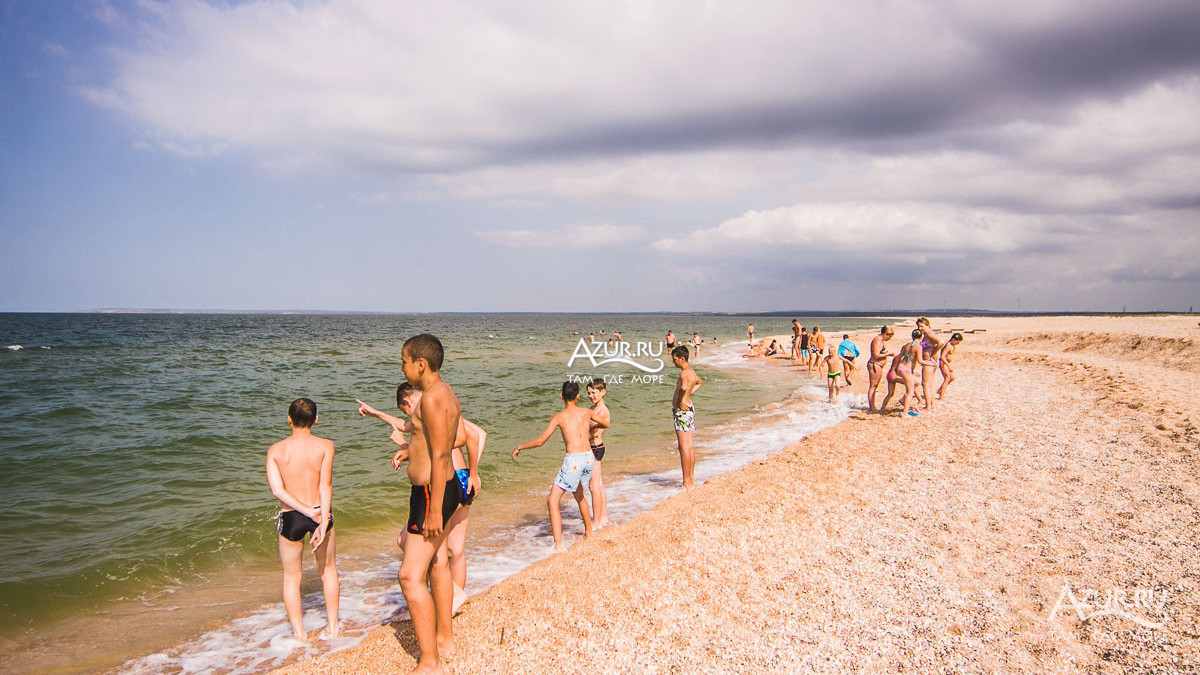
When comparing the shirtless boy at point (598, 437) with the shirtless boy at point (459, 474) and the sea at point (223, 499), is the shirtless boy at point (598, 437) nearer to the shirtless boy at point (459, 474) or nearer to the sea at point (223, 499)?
the sea at point (223, 499)

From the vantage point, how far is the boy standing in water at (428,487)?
3461mm

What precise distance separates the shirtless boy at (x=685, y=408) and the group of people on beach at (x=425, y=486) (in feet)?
5.01

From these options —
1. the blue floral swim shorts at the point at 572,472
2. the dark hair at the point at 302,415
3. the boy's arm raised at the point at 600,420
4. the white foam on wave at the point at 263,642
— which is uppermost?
the dark hair at the point at 302,415

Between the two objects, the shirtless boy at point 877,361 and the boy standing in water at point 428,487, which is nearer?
the boy standing in water at point 428,487

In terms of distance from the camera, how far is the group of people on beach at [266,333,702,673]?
3520 millimetres

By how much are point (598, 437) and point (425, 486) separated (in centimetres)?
368

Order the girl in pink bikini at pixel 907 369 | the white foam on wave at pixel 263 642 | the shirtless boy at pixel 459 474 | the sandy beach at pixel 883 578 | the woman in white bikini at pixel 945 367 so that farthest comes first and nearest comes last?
the woman in white bikini at pixel 945 367 < the girl in pink bikini at pixel 907 369 < the white foam on wave at pixel 263 642 < the shirtless boy at pixel 459 474 < the sandy beach at pixel 883 578

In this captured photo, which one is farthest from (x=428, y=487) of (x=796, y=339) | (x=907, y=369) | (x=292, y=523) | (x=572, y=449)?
(x=796, y=339)

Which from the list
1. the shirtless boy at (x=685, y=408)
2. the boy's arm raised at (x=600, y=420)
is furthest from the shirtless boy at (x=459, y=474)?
the shirtless boy at (x=685, y=408)

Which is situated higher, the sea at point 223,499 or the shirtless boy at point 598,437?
the shirtless boy at point 598,437

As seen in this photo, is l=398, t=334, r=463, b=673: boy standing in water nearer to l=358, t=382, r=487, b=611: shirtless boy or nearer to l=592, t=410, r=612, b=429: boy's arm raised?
l=358, t=382, r=487, b=611: shirtless boy

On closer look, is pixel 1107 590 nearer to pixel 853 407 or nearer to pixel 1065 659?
pixel 1065 659

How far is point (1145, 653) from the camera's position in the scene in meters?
3.48

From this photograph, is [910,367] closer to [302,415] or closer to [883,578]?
[883,578]
